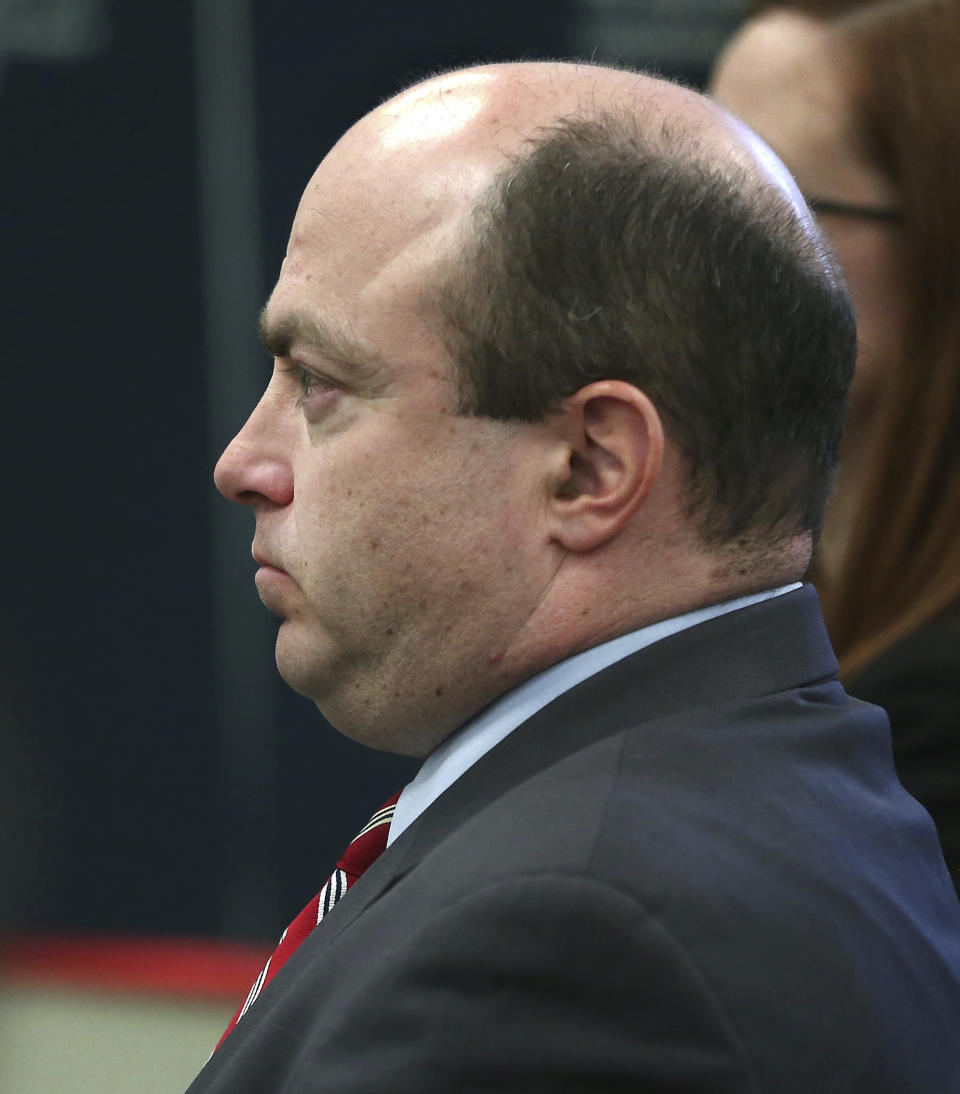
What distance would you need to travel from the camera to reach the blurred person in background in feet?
5.38

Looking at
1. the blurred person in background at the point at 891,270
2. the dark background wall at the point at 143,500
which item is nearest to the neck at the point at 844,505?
the blurred person in background at the point at 891,270

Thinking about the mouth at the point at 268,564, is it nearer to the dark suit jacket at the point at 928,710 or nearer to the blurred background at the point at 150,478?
the dark suit jacket at the point at 928,710

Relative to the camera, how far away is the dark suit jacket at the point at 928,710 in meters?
1.43

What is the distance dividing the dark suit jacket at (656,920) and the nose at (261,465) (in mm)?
281

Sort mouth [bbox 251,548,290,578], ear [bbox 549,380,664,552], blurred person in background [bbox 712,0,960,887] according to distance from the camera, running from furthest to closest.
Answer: blurred person in background [bbox 712,0,960,887]
mouth [bbox 251,548,290,578]
ear [bbox 549,380,664,552]

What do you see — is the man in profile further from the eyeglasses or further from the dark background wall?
the dark background wall

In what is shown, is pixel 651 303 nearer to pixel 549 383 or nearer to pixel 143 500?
pixel 549 383

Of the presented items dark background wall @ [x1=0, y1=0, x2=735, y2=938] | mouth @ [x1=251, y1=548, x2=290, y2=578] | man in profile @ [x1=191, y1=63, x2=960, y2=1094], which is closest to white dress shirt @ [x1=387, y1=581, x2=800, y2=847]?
man in profile @ [x1=191, y1=63, x2=960, y2=1094]

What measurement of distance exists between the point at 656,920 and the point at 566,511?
344mm

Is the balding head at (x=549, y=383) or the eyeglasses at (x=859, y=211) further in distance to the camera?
the eyeglasses at (x=859, y=211)

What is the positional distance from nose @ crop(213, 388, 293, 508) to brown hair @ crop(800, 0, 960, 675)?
0.69 m

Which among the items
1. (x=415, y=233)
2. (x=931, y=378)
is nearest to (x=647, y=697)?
(x=415, y=233)

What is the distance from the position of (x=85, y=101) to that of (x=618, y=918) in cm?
246

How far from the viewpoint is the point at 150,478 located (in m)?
2.94
